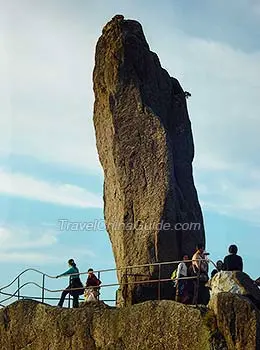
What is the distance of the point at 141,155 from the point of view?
29828 mm

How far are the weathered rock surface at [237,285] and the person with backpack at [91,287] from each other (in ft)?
19.1

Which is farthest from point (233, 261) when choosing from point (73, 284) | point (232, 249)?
point (73, 284)

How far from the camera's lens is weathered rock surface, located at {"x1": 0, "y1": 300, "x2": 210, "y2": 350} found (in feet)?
74.8

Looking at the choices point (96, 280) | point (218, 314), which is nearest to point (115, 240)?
point (96, 280)

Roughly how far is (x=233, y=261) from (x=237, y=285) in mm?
1148

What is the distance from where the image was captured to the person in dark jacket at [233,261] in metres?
23.8

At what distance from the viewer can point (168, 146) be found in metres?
29.3

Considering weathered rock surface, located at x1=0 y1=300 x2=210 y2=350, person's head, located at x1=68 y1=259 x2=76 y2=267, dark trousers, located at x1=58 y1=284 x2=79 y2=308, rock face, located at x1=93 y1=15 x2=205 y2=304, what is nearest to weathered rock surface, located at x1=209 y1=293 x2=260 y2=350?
weathered rock surface, located at x1=0 y1=300 x2=210 y2=350

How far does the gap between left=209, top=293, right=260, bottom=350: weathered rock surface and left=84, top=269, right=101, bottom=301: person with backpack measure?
22.5 feet

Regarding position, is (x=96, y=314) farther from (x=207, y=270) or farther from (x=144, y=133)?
(x=144, y=133)

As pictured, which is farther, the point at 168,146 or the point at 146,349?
the point at 168,146

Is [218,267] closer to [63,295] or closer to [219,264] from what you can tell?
[219,264]

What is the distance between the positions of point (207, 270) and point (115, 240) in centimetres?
515

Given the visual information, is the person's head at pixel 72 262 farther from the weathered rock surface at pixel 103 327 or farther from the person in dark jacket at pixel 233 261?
the person in dark jacket at pixel 233 261
